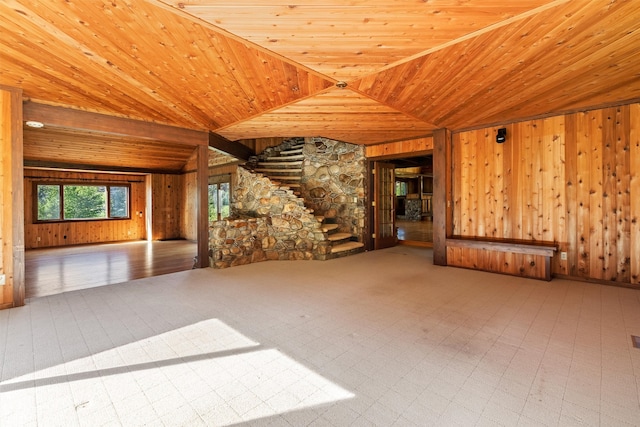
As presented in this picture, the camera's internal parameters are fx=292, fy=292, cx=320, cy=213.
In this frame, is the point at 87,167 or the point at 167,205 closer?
the point at 87,167

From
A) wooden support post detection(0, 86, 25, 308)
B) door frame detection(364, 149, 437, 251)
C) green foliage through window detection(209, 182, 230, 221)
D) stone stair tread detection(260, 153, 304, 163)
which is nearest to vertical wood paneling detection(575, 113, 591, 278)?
door frame detection(364, 149, 437, 251)

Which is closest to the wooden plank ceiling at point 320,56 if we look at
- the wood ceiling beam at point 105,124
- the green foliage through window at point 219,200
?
the wood ceiling beam at point 105,124

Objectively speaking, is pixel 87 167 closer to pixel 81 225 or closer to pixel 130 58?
pixel 81 225

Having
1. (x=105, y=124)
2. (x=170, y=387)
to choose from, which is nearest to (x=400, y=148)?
(x=105, y=124)

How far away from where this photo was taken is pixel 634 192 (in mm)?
3793

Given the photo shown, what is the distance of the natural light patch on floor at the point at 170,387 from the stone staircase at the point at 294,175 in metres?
3.71

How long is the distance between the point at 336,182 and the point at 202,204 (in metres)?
3.10

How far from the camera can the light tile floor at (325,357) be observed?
1598mm

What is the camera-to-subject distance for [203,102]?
150 inches

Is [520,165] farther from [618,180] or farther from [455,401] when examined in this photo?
[455,401]

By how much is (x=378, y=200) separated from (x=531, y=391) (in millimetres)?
5228

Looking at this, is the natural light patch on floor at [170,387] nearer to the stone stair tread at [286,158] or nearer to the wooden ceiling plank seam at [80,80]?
the wooden ceiling plank seam at [80,80]

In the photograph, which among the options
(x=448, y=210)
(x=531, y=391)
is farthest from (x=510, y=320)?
(x=448, y=210)

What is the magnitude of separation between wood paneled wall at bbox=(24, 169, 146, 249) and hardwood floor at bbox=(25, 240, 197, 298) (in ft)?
1.68
